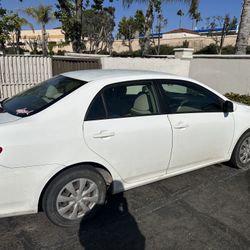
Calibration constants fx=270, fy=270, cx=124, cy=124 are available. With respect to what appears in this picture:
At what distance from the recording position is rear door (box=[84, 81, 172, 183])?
8.53ft

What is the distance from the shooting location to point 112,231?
267 cm

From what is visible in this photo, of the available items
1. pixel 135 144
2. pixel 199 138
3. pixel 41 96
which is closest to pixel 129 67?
pixel 199 138

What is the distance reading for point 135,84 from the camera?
298 centimetres

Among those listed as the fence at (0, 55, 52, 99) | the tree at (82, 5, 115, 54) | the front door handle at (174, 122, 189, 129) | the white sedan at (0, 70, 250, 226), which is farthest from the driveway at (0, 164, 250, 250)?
the tree at (82, 5, 115, 54)

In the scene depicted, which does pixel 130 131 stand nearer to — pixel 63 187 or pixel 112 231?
pixel 63 187

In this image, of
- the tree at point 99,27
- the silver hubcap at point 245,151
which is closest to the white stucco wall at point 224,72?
the silver hubcap at point 245,151

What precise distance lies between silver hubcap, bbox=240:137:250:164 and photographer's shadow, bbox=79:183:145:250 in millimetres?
2004

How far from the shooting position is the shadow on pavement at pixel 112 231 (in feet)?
8.19

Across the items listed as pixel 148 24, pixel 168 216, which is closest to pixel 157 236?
pixel 168 216

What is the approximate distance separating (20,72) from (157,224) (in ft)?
20.2

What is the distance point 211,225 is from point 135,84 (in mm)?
1690

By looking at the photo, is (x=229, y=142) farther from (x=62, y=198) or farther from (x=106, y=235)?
(x=62, y=198)

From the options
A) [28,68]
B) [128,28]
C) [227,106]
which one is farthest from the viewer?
[128,28]

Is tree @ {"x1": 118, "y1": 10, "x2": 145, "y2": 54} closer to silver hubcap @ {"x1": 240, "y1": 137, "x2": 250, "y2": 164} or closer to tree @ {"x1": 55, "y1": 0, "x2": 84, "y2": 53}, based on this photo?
tree @ {"x1": 55, "y1": 0, "x2": 84, "y2": 53}
